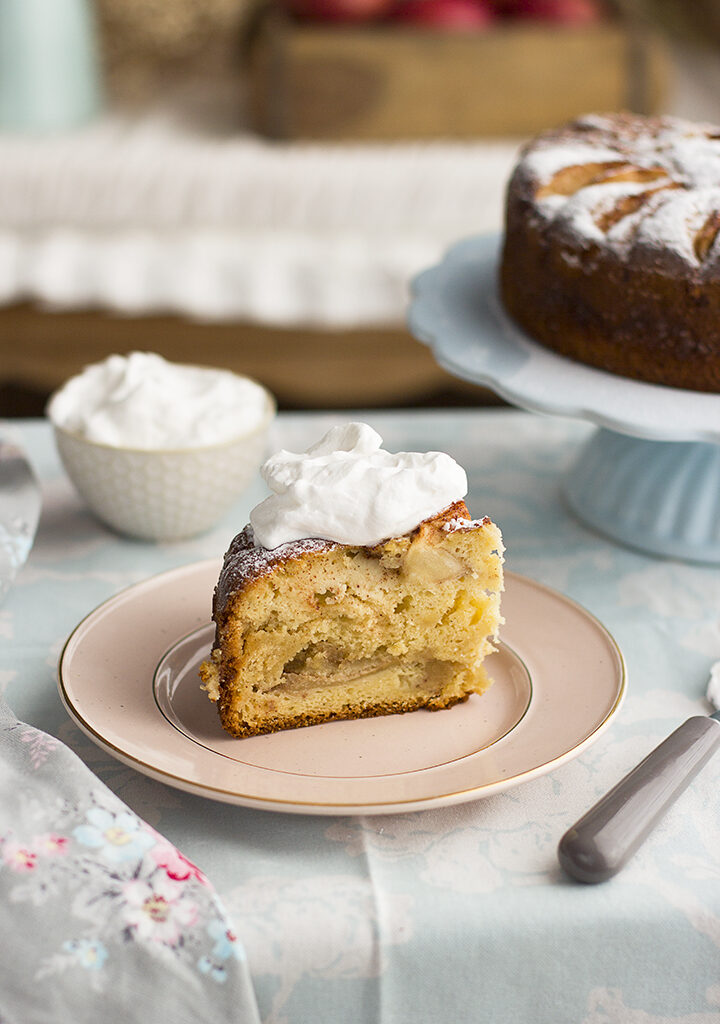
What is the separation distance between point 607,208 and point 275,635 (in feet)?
2.30

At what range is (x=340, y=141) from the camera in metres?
2.68

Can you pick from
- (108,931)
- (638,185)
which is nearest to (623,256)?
(638,185)

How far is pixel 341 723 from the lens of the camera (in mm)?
869

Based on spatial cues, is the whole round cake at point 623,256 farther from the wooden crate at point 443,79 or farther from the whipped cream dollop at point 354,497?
the wooden crate at point 443,79

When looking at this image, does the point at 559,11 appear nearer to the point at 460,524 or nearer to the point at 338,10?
the point at 338,10

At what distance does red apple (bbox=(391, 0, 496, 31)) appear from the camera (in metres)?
2.69

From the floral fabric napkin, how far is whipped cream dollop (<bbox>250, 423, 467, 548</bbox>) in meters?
0.25

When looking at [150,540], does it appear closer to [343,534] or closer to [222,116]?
[343,534]

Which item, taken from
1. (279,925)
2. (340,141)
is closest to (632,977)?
(279,925)

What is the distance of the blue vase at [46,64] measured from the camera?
2.59 meters

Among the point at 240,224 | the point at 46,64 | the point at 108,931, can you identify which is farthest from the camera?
the point at 46,64

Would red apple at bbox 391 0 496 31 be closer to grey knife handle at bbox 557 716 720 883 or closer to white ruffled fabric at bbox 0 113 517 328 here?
white ruffled fabric at bbox 0 113 517 328

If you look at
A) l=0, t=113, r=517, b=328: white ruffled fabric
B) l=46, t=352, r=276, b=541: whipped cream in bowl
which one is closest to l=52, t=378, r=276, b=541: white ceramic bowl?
l=46, t=352, r=276, b=541: whipped cream in bowl

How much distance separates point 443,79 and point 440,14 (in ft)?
0.75
